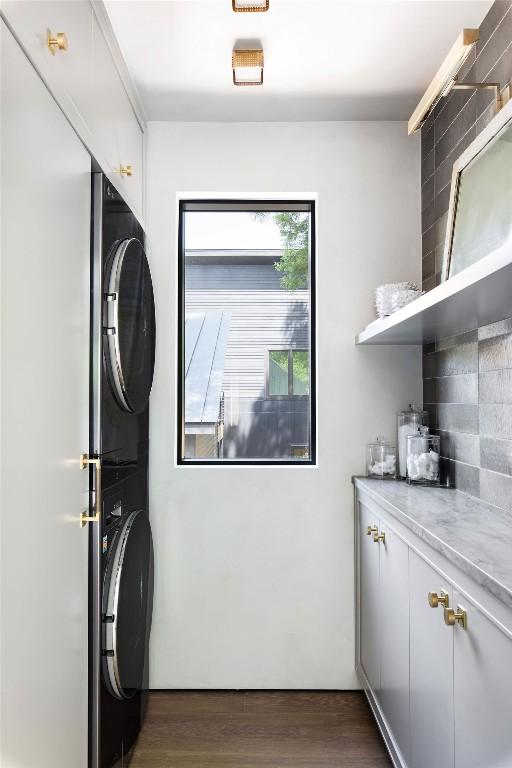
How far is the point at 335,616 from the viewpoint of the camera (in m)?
2.69

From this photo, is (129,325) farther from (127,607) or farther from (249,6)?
(249,6)

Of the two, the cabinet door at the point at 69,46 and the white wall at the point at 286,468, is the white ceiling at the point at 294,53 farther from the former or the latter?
the cabinet door at the point at 69,46

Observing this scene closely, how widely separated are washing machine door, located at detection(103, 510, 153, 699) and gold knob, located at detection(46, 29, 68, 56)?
1348mm

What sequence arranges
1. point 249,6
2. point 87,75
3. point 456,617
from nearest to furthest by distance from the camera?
point 456,617 < point 87,75 < point 249,6

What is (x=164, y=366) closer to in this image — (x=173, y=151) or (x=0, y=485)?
(x=173, y=151)

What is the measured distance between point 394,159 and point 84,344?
178 cm

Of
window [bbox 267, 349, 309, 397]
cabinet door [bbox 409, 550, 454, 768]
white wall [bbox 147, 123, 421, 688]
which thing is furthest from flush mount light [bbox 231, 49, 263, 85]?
cabinet door [bbox 409, 550, 454, 768]

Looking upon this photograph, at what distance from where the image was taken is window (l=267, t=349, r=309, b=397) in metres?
2.86

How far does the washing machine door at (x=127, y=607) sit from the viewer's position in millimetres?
1799

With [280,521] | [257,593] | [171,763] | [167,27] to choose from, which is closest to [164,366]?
[280,521]

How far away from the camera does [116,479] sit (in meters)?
1.96

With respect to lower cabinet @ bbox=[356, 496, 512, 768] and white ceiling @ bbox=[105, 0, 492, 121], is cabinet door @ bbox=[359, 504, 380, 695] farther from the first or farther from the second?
white ceiling @ bbox=[105, 0, 492, 121]

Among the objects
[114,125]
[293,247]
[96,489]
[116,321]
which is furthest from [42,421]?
[293,247]

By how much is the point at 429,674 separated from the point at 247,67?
208 cm
